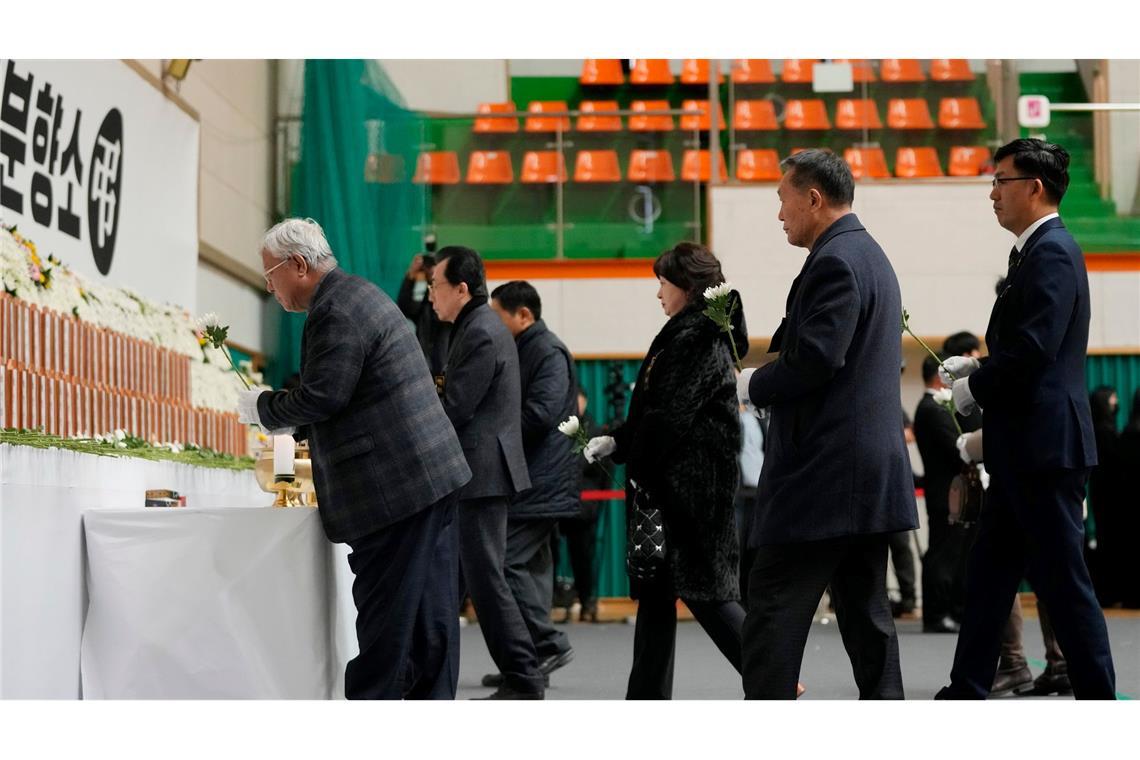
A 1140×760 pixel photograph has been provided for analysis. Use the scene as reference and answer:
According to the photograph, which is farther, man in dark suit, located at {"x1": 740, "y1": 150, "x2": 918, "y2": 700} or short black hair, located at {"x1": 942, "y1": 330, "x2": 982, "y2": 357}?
short black hair, located at {"x1": 942, "y1": 330, "x2": 982, "y2": 357}

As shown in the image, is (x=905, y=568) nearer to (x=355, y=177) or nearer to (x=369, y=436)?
(x=355, y=177)

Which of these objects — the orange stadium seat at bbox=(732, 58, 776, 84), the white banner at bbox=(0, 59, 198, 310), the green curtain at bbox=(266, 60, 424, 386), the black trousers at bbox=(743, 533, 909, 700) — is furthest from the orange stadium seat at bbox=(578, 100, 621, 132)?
the black trousers at bbox=(743, 533, 909, 700)

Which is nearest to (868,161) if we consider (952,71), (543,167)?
(952,71)

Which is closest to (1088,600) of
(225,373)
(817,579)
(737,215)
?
(817,579)

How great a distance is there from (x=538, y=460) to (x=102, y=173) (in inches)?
124

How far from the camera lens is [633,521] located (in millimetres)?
3609

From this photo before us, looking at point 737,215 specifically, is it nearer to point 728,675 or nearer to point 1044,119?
point 1044,119

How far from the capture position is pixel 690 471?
354cm

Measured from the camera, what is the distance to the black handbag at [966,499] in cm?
402

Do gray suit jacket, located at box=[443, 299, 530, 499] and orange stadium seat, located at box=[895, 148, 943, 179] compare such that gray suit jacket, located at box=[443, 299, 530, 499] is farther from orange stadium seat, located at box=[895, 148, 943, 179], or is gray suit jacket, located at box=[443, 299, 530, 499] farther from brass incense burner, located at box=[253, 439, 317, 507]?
orange stadium seat, located at box=[895, 148, 943, 179]

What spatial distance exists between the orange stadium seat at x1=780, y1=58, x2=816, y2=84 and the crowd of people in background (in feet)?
22.2

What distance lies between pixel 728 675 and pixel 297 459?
193cm

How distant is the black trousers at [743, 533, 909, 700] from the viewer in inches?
113

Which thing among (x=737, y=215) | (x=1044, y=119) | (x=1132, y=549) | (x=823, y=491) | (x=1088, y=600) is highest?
(x=1044, y=119)
